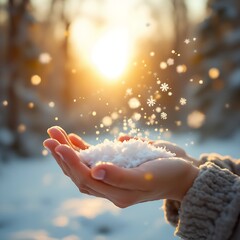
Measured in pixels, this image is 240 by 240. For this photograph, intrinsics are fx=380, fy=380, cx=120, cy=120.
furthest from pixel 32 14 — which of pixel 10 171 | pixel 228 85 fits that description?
pixel 228 85

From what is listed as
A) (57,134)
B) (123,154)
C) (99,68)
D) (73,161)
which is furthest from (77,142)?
(99,68)

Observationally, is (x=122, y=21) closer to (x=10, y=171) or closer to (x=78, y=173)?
(x=10, y=171)

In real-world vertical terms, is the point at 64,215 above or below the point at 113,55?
below

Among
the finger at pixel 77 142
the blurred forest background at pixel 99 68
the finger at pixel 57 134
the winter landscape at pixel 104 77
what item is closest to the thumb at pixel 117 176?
the finger at pixel 57 134

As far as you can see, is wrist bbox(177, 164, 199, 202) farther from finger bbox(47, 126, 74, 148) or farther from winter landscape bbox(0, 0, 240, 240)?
winter landscape bbox(0, 0, 240, 240)

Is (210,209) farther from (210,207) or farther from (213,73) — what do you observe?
(213,73)
